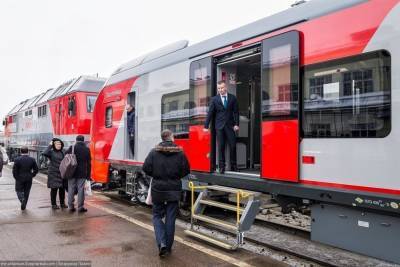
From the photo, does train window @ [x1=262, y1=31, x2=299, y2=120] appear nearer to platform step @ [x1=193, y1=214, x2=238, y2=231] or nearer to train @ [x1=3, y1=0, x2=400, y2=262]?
train @ [x1=3, y1=0, x2=400, y2=262]

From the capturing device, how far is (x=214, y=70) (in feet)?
22.4

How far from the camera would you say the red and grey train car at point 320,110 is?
416cm

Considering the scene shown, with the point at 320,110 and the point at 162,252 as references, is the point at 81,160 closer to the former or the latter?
the point at 162,252

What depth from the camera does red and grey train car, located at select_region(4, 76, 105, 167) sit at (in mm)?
14766

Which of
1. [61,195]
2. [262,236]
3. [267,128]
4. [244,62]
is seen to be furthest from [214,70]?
[61,195]

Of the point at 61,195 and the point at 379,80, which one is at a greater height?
the point at 379,80

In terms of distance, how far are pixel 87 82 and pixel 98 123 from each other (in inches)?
179

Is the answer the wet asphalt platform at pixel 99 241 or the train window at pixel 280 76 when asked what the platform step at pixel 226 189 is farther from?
the train window at pixel 280 76

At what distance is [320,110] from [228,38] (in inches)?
92.8

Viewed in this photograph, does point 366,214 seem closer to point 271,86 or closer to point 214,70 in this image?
point 271,86

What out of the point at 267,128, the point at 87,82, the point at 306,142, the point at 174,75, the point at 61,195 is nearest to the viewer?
the point at 306,142

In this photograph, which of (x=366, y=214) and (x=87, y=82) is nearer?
(x=366, y=214)

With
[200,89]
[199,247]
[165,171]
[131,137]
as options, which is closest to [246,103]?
[200,89]

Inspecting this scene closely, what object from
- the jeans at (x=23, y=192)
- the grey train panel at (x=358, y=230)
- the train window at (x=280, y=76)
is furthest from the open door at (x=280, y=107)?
the jeans at (x=23, y=192)
